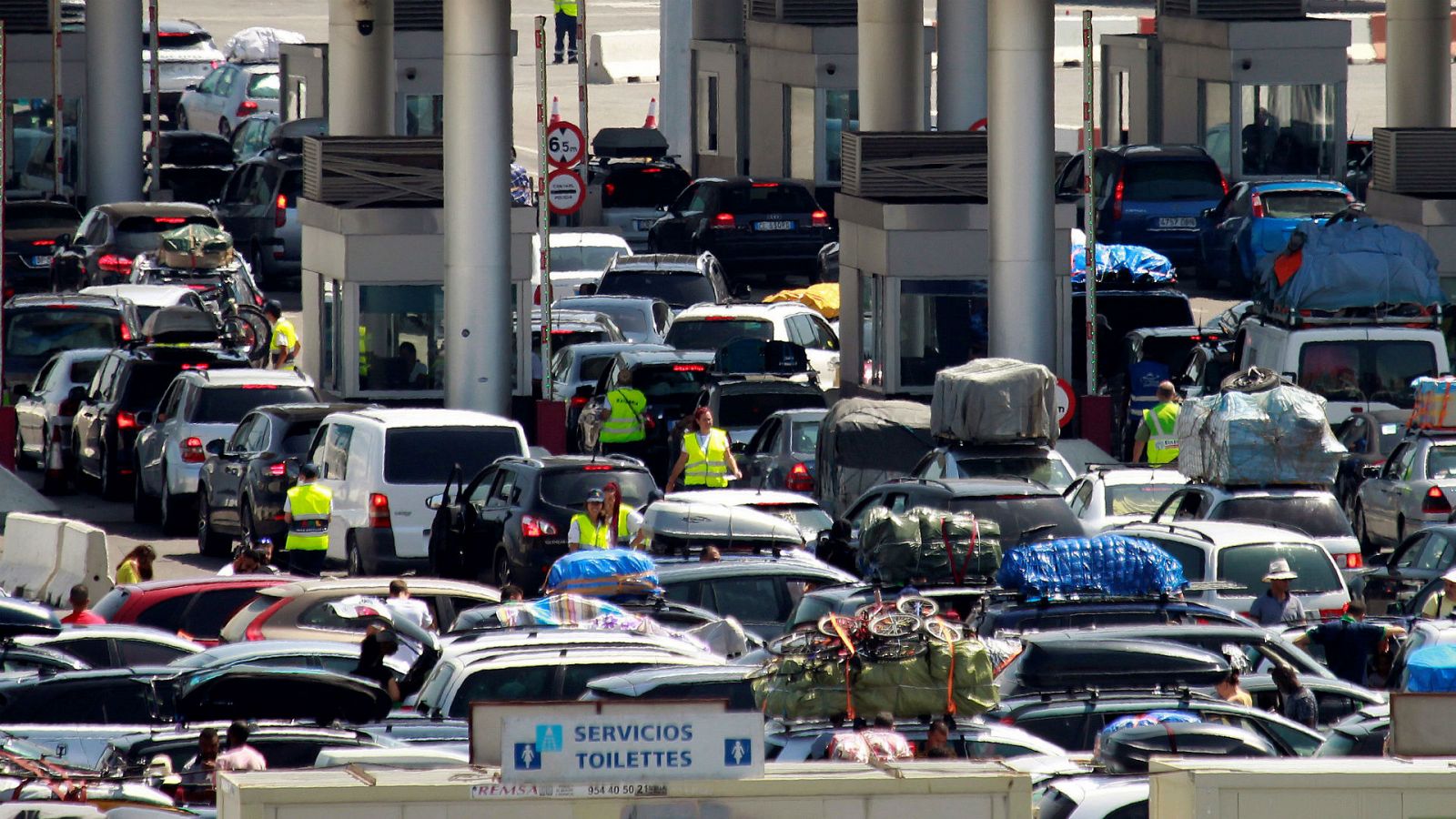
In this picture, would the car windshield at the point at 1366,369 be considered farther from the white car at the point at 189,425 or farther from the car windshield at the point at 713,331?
the white car at the point at 189,425

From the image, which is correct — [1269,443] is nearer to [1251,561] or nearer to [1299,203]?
[1251,561]

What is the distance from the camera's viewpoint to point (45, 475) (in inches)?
1108

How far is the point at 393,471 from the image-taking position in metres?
22.6

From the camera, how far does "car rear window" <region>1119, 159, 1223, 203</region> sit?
39.0 m

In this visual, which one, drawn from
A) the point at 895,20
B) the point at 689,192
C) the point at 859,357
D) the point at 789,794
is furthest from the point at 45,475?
the point at 789,794

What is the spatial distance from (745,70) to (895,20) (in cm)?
1331

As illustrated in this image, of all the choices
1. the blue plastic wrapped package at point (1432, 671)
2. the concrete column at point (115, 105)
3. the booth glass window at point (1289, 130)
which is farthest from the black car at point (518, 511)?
the concrete column at point (115, 105)

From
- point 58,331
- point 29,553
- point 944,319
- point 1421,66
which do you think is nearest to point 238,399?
point 29,553

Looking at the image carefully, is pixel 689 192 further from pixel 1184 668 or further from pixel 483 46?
pixel 1184 668

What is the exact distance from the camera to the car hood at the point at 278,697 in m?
14.7

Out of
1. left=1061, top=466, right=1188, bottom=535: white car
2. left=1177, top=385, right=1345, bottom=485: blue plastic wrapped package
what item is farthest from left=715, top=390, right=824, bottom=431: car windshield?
left=1177, top=385, right=1345, bottom=485: blue plastic wrapped package

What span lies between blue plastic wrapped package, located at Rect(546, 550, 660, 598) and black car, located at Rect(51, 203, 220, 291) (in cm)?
1973

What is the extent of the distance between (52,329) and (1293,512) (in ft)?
49.0

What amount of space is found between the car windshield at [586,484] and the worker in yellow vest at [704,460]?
7.62 ft
